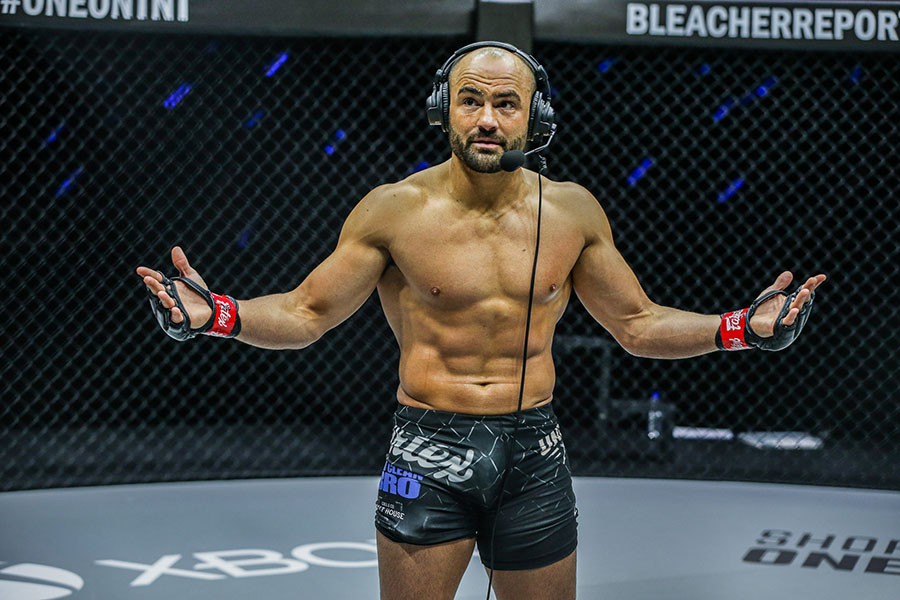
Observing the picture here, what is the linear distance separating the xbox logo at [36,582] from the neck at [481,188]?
4.64 feet

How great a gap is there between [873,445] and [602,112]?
1.81 metres

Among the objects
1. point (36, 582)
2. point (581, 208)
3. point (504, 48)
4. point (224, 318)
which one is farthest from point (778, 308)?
point (36, 582)

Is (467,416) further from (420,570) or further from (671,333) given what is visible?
(671,333)

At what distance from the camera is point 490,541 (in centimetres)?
137

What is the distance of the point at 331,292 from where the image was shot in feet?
4.56

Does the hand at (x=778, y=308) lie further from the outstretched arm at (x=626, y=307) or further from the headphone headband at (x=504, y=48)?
the headphone headband at (x=504, y=48)

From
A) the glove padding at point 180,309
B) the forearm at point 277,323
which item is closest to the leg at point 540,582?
the forearm at point 277,323

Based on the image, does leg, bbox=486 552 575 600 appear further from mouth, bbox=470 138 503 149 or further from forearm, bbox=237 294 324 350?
mouth, bbox=470 138 503 149

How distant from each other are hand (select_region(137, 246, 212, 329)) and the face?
16.5 inches

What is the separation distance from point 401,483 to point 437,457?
0.06 meters

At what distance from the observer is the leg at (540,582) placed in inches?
53.7

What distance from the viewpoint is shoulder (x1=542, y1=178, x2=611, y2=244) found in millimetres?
1442

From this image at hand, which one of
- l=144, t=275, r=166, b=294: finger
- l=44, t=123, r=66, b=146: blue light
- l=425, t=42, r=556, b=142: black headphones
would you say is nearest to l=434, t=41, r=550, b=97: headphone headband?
l=425, t=42, r=556, b=142: black headphones

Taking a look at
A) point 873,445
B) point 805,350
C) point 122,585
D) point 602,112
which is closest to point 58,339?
point 122,585
